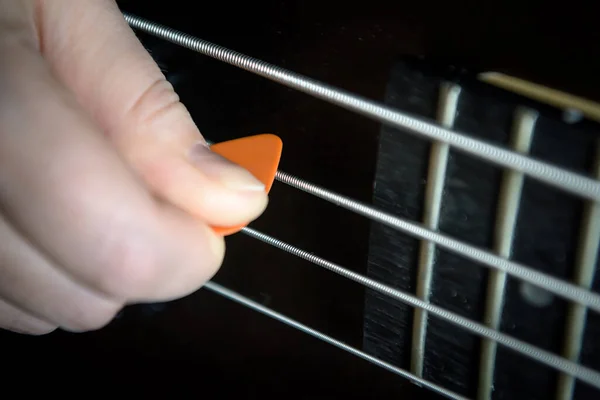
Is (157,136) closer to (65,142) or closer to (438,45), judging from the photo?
(65,142)

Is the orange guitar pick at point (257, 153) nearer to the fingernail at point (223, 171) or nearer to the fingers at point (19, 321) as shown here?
the fingernail at point (223, 171)

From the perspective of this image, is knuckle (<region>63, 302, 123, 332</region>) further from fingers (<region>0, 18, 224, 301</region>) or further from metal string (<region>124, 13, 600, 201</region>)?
metal string (<region>124, 13, 600, 201</region>)

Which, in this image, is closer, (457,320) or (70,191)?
(70,191)

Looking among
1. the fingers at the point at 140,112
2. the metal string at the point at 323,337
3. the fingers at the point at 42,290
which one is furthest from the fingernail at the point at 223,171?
the metal string at the point at 323,337

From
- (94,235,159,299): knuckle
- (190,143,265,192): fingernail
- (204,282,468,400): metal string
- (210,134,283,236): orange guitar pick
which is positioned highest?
(190,143,265,192): fingernail

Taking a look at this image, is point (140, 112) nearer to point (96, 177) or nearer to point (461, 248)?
point (96, 177)

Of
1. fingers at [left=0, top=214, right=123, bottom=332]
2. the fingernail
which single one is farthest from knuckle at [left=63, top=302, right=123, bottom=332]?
the fingernail

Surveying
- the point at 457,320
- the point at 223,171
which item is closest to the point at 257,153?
the point at 223,171

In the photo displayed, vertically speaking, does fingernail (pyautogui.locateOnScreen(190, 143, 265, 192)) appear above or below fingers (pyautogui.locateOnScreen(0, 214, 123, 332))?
above
